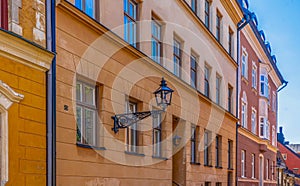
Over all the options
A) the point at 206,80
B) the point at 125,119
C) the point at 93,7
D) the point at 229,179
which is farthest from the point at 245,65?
the point at 93,7

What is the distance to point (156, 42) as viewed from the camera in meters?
14.1

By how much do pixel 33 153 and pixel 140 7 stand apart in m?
6.18

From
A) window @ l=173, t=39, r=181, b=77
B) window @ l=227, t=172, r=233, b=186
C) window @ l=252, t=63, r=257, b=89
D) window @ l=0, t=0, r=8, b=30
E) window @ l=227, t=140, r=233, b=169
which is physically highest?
window @ l=252, t=63, r=257, b=89

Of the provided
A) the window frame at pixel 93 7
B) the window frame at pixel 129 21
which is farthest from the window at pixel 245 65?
the window frame at pixel 93 7

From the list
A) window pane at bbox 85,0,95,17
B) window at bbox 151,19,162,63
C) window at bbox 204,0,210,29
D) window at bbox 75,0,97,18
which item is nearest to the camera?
window at bbox 75,0,97,18

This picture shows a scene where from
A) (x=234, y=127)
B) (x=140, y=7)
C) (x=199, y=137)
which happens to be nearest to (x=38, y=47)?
(x=140, y=7)

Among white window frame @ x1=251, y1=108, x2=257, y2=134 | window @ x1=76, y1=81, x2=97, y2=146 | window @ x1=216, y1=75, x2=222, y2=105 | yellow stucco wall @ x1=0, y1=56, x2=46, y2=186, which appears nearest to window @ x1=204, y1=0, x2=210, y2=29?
window @ x1=216, y1=75, x2=222, y2=105

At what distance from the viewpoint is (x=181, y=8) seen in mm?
16094

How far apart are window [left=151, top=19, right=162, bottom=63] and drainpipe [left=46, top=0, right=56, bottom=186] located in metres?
5.35

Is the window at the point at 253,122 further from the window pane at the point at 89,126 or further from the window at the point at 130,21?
the window pane at the point at 89,126

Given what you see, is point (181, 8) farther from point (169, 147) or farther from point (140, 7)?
point (169, 147)

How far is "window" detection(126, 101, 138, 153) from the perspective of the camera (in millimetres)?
11884

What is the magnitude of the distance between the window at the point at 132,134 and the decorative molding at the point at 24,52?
400 centimetres

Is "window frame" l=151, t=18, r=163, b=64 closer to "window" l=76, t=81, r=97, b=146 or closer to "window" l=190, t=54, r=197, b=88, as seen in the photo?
"window" l=190, t=54, r=197, b=88
